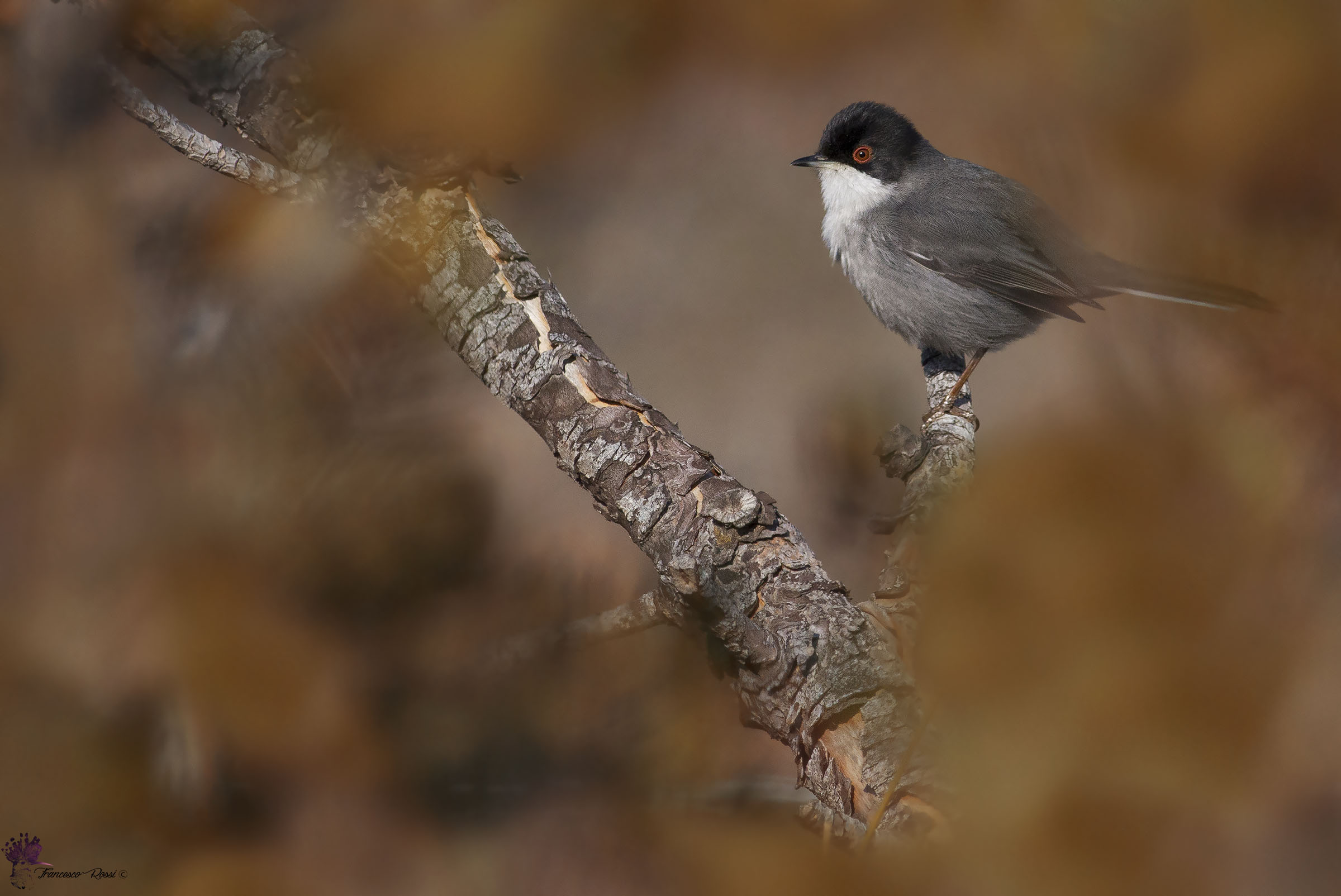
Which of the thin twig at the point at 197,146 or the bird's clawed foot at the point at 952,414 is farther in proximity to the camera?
the bird's clawed foot at the point at 952,414

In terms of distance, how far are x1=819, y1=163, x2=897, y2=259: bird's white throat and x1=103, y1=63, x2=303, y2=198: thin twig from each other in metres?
1.85

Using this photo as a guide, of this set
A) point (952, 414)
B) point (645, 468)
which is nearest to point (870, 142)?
point (952, 414)

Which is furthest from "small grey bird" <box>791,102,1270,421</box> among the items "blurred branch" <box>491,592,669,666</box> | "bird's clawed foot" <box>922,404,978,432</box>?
"blurred branch" <box>491,592,669,666</box>

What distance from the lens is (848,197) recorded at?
2.51 meters

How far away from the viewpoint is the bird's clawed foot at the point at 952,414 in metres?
1.84

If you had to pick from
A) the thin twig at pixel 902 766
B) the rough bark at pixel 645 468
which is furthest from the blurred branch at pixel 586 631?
the thin twig at pixel 902 766

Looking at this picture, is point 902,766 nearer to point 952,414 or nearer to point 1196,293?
point 1196,293

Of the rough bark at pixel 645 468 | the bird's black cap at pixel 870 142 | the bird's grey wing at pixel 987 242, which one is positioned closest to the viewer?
the rough bark at pixel 645 468

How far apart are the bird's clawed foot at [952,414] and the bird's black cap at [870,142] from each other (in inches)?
34.9

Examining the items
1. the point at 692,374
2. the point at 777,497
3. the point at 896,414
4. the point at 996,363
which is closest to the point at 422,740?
the point at 896,414

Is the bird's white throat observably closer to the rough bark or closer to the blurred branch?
the rough bark

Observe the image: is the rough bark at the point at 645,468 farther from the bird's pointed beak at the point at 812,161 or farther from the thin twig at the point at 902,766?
the bird's pointed beak at the point at 812,161

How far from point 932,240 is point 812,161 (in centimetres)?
42

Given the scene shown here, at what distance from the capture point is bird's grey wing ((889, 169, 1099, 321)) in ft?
7.23
